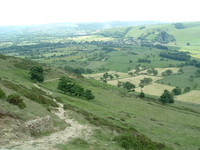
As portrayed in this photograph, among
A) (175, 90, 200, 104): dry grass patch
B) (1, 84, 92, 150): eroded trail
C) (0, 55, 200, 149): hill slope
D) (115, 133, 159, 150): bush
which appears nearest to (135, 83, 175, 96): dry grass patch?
(175, 90, 200, 104): dry grass patch

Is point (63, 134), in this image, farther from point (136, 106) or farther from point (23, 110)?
point (136, 106)

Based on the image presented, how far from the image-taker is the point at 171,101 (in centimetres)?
12656

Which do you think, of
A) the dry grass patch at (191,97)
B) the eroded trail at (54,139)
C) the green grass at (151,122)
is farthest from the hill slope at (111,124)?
the dry grass patch at (191,97)

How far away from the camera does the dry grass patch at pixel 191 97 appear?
146625mm

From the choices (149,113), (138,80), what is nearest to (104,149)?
(149,113)

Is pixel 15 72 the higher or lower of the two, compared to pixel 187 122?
higher

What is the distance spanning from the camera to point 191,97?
153m

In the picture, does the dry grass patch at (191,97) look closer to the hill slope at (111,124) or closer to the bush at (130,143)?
the hill slope at (111,124)

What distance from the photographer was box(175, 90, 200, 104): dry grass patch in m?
147

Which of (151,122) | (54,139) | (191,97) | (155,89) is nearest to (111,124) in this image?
(151,122)

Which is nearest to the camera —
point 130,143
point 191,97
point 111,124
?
point 130,143

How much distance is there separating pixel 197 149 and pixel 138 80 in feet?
488

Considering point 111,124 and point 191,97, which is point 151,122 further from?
point 191,97

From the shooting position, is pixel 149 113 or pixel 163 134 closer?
pixel 163 134
